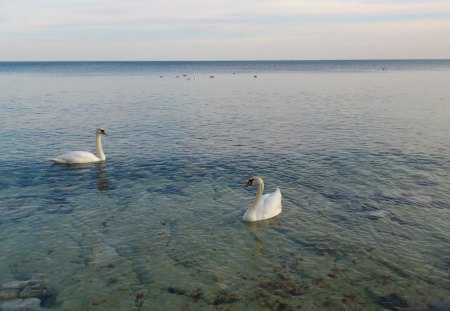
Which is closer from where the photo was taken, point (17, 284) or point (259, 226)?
point (17, 284)

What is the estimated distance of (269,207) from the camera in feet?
53.1

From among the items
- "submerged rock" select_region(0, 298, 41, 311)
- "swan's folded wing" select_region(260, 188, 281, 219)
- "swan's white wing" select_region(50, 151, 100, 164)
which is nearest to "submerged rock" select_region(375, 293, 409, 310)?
"swan's folded wing" select_region(260, 188, 281, 219)

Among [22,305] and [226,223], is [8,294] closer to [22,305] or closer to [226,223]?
[22,305]

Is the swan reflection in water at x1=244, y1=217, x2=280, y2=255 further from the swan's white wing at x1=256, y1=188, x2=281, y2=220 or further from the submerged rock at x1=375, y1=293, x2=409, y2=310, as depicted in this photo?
the submerged rock at x1=375, y1=293, x2=409, y2=310

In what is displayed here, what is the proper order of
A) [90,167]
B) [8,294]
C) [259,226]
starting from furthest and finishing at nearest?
[90,167], [259,226], [8,294]

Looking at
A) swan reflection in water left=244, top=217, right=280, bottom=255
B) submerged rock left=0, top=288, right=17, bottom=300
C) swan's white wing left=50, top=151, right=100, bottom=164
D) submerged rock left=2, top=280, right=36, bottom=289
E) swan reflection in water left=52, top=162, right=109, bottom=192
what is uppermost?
swan's white wing left=50, top=151, right=100, bottom=164

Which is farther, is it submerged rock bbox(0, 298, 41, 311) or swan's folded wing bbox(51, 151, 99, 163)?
swan's folded wing bbox(51, 151, 99, 163)

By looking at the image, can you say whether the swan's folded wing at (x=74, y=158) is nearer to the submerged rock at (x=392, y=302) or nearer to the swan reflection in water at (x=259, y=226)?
the swan reflection in water at (x=259, y=226)

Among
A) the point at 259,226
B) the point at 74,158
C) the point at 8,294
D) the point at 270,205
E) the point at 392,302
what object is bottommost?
the point at 259,226

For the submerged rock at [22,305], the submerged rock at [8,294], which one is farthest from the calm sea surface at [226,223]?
the submerged rock at [22,305]

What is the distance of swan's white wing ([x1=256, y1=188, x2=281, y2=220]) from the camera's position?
1609cm

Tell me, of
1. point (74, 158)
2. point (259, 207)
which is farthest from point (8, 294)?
point (74, 158)

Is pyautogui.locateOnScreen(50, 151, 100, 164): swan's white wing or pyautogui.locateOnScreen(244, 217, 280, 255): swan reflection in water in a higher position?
pyautogui.locateOnScreen(50, 151, 100, 164): swan's white wing

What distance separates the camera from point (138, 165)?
23906mm
